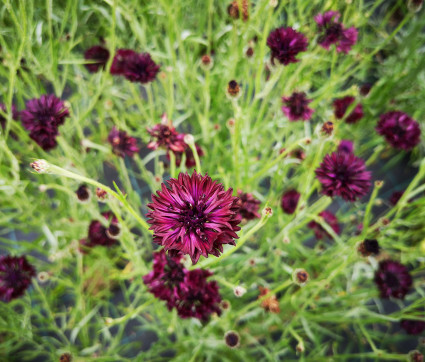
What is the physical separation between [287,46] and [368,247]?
337 mm

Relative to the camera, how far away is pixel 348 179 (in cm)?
46

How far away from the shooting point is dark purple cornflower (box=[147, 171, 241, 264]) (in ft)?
0.90

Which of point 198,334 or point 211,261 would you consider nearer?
point 211,261

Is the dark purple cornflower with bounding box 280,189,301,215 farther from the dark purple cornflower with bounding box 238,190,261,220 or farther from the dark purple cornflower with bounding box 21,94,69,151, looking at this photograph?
the dark purple cornflower with bounding box 21,94,69,151

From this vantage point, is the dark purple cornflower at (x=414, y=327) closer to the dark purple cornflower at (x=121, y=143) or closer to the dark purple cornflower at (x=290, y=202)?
the dark purple cornflower at (x=290, y=202)

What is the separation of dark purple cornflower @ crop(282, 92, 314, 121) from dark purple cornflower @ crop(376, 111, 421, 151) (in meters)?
0.18

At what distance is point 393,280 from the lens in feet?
1.94

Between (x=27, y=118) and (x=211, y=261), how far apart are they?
15.3 inches

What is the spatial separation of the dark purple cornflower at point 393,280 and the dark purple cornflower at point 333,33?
0.44 metres

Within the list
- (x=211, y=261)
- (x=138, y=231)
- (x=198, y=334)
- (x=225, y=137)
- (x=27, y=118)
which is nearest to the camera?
(x=211, y=261)

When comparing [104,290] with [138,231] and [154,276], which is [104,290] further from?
[154,276]

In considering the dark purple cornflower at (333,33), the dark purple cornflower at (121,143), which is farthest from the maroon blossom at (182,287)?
the dark purple cornflower at (333,33)

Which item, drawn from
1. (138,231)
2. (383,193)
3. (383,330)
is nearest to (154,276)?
(138,231)

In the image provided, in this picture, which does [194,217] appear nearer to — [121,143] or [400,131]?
[121,143]
